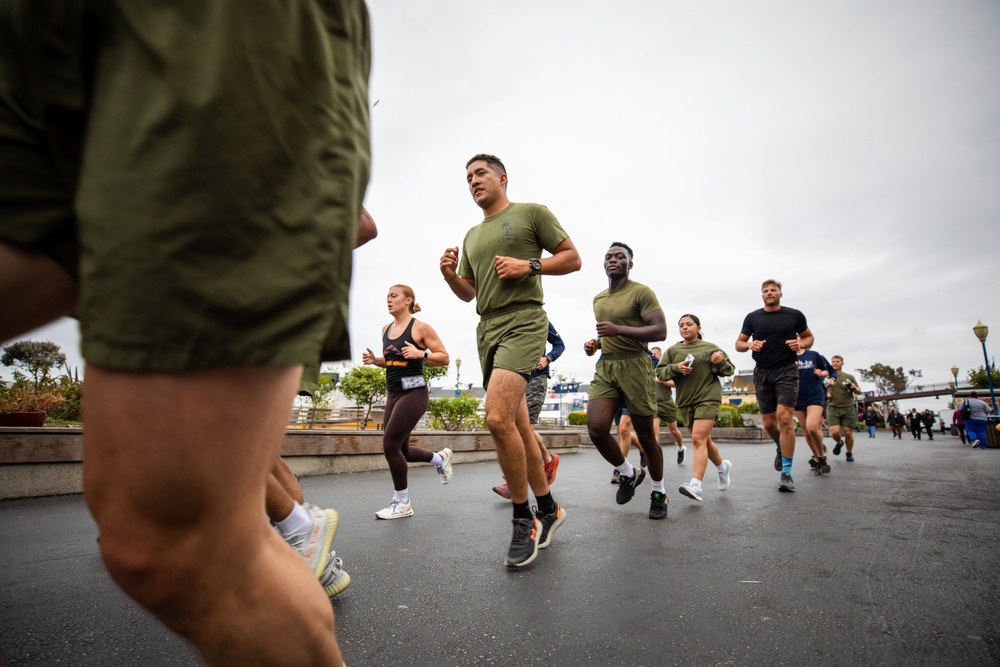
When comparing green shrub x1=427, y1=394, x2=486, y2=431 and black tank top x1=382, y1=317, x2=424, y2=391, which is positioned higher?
black tank top x1=382, y1=317, x2=424, y2=391

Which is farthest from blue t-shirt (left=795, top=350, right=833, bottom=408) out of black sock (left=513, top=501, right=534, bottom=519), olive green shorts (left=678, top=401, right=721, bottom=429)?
black sock (left=513, top=501, right=534, bottom=519)

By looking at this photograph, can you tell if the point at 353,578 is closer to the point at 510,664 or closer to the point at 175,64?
the point at 510,664

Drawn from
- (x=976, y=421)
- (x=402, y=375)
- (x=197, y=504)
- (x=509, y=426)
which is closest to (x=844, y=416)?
(x=402, y=375)

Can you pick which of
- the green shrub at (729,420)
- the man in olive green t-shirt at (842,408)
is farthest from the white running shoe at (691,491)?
the green shrub at (729,420)

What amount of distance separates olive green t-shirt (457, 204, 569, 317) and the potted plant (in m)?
5.40

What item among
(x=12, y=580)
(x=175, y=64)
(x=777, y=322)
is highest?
(x=777, y=322)

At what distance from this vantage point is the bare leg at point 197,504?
0.71m

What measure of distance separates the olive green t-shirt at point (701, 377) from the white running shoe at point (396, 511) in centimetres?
325

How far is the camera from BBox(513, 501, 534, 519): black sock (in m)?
3.01

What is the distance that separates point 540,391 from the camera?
6.05 metres

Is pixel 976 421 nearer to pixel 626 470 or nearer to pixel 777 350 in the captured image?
pixel 777 350

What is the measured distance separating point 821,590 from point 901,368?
Result: 103053 mm

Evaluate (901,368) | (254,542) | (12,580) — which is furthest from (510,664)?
(901,368)

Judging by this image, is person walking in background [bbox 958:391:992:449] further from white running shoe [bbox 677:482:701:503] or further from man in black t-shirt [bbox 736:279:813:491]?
white running shoe [bbox 677:482:701:503]
